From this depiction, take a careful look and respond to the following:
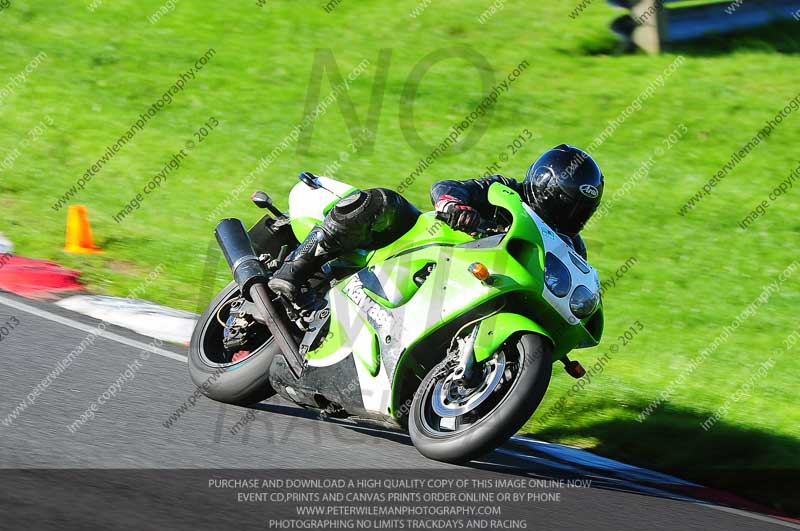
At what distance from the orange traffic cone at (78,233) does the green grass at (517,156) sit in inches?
7.8

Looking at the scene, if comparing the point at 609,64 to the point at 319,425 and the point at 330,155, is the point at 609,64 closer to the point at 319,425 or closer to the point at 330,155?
the point at 330,155

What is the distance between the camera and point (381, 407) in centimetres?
540

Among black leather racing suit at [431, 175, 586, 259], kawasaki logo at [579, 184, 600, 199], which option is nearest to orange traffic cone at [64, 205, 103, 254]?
black leather racing suit at [431, 175, 586, 259]

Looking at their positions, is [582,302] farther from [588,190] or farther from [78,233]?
[78,233]

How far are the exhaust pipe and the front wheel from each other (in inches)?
31.1

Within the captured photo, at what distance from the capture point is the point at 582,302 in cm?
524

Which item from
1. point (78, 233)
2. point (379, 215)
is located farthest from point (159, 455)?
point (78, 233)

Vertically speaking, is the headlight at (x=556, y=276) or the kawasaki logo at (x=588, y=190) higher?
the kawasaki logo at (x=588, y=190)

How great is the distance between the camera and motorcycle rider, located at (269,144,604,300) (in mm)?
5496

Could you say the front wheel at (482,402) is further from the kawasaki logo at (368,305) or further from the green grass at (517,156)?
the green grass at (517,156)

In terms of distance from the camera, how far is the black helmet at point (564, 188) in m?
5.50

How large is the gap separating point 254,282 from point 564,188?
182 centimetres

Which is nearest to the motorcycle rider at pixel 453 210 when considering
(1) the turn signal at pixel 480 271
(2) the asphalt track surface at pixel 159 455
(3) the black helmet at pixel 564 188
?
(3) the black helmet at pixel 564 188

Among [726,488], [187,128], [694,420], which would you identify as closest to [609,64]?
[187,128]
